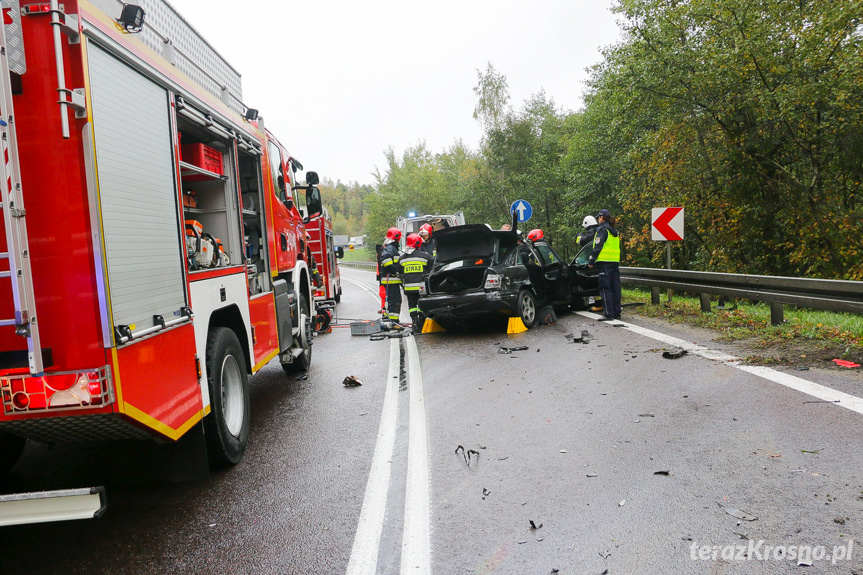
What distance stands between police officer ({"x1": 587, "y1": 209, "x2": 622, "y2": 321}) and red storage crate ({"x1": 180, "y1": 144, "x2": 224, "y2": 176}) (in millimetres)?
7505

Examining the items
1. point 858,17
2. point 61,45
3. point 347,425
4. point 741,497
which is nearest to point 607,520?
point 741,497

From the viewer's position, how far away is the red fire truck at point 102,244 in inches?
116

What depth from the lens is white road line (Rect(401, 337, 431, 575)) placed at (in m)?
3.05

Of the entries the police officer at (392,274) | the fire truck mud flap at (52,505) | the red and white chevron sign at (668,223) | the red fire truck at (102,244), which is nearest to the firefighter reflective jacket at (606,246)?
the red and white chevron sign at (668,223)

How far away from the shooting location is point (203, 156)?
503 cm

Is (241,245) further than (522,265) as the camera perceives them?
No

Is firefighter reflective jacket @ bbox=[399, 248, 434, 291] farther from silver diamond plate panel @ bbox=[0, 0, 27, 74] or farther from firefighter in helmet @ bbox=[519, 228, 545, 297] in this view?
silver diamond plate panel @ bbox=[0, 0, 27, 74]

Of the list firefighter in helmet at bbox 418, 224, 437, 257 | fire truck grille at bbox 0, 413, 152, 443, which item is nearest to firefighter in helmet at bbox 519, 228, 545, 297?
firefighter in helmet at bbox 418, 224, 437, 257

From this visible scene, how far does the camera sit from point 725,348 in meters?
7.93

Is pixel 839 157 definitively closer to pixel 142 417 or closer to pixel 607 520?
pixel 607 520

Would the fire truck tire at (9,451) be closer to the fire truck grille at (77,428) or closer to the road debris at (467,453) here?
the fire truck grille at (77,428)

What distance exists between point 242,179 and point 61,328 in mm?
3779

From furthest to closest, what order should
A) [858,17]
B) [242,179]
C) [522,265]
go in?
1. [858,17]
2. [522,265]
3. [242,179]

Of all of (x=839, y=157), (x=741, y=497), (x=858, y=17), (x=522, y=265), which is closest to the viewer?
(x=741, y=497)
